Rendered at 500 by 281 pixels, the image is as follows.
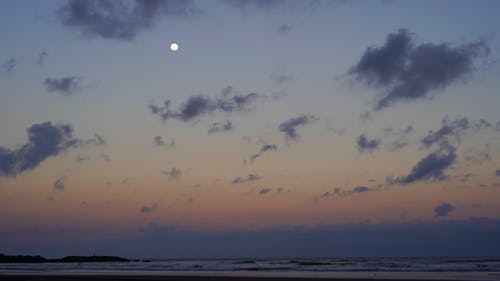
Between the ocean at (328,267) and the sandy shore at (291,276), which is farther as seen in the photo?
the ocean at (328,267)

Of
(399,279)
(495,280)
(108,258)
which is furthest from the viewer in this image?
(108,258)

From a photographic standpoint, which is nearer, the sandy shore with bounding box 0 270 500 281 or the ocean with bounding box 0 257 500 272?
the sandy shore with bounding box 0 270 500 281

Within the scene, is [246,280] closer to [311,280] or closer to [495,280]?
[311,280]

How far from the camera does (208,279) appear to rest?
45125mm

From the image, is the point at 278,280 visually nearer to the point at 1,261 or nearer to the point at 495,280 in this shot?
the point at 495,280

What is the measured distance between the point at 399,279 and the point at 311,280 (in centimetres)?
666

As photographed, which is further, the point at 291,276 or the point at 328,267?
the point at 328,267

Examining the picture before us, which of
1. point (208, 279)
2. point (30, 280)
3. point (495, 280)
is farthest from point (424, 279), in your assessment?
point (30, 280)

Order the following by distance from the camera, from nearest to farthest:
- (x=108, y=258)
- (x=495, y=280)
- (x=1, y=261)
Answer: (x=495, y=280) → (x=1, y=261) → (x=108, y=258)

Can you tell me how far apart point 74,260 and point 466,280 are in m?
122

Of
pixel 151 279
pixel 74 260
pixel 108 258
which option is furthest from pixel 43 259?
pixel 151 279

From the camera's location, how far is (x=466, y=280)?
128 ft

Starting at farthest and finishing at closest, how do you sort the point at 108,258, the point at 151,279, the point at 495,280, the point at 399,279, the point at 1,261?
the point at 108,258
the point at 1,261
the point at 151,279
the point at 399,279
the point at 495,280

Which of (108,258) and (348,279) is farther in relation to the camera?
(108,258)
